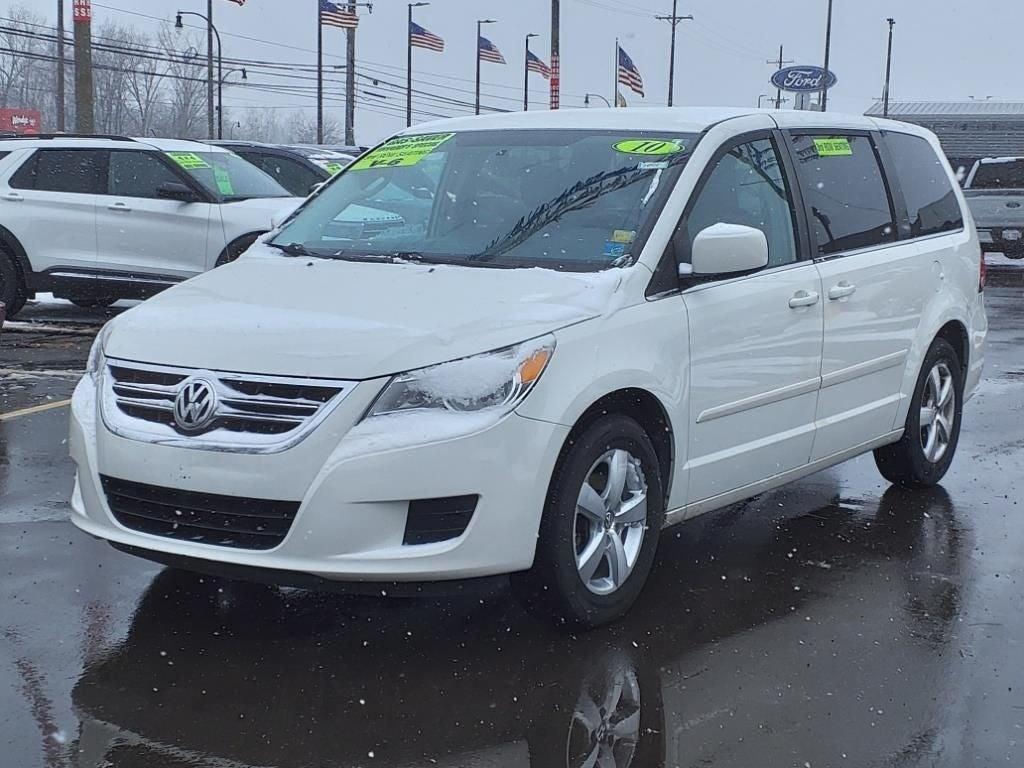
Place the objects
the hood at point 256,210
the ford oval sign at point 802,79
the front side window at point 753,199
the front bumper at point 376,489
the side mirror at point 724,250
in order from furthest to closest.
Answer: the ford oval sign at point 802,79 → the hood at point 256,210 → the front side window at point 753,199 → the side mirror at point 724,250 → the front bumper at point 376,489

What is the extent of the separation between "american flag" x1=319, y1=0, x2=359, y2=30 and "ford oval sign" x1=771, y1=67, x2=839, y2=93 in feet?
91.0

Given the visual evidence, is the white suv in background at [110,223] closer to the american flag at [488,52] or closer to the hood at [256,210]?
the hood at [256,210]

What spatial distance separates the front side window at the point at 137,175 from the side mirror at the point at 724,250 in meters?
9.11

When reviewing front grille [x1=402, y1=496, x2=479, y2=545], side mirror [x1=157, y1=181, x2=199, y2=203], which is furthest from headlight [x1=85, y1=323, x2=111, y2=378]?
side mirror [x1=157, y1=181, x2=199, y2=203]

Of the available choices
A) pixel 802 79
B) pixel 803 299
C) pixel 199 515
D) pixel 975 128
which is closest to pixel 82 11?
pixel 803 299

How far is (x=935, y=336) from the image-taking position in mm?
6500

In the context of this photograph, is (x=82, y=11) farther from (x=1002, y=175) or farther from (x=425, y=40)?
(x=425, y=40)

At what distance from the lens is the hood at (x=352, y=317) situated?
13.2 feet

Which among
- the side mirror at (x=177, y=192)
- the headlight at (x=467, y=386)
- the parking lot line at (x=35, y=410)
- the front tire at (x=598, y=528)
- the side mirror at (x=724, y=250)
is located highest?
the side mirror at (x=177, y=192)

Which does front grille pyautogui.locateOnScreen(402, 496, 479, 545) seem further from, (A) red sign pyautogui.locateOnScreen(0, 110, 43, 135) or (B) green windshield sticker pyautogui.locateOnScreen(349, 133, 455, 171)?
(A) red sign pyautogui.locateOnScreen(0, 110, 43, 135)

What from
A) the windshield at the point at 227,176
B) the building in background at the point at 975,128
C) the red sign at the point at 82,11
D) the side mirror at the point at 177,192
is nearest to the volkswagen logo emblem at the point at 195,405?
the side mirror at the point at 177,192

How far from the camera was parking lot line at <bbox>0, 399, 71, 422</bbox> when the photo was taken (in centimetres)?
807

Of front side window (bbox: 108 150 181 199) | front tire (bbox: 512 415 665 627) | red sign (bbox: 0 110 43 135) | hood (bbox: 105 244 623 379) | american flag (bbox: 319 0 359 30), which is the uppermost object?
american flag (bbox: 319 0 359 30)

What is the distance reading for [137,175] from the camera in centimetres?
1300
